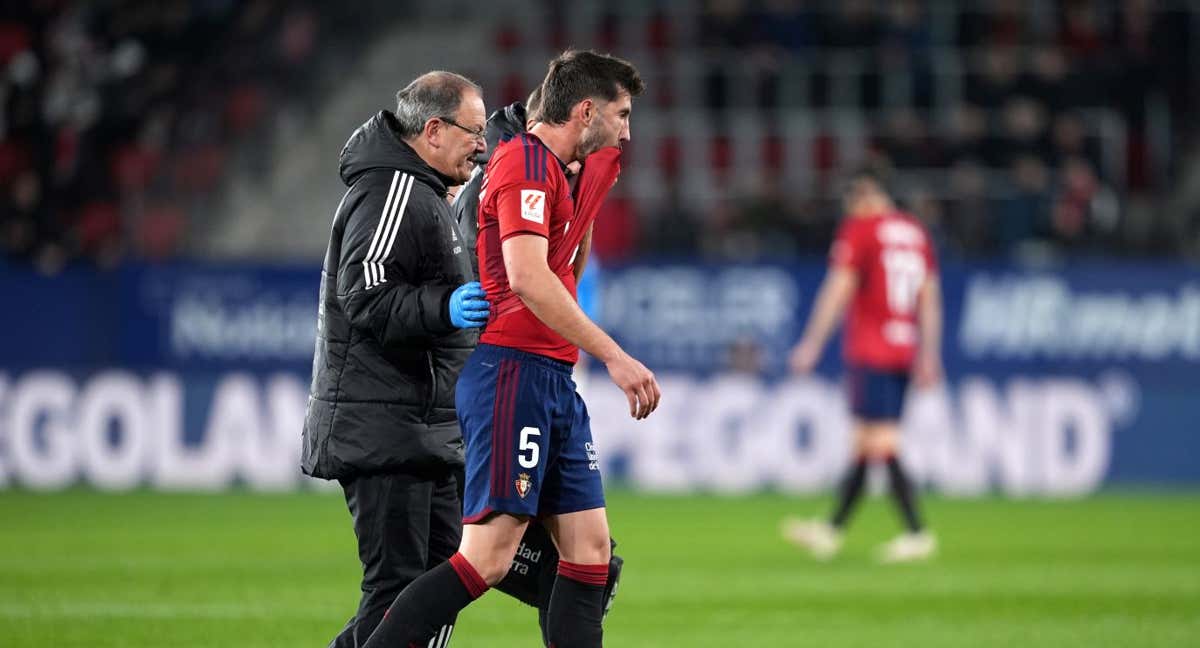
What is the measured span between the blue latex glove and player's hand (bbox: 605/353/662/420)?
0.41 meters

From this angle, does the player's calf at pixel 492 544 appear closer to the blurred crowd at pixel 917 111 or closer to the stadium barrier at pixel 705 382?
the stadium barrier at pixel 705 382

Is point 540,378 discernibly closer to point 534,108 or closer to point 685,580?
point 534,108

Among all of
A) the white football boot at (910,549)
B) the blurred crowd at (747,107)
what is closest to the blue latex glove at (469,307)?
the white football boot at (910,549)

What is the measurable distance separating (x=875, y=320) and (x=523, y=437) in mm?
6498

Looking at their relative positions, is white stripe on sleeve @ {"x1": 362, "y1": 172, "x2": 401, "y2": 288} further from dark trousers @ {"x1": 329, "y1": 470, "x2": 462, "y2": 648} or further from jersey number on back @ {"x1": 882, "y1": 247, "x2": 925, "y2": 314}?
jersey number on back @ {"x1": 882, "y1": 247, "x2": 925, "y2": 314}

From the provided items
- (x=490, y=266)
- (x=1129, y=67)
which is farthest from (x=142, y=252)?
(x=490, y=266)

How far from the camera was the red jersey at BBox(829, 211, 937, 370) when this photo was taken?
456 inches

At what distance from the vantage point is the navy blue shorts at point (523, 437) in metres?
5.43

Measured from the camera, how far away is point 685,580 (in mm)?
9977

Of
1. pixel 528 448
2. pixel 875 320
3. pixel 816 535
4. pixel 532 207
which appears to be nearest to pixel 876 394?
pixel 875 320

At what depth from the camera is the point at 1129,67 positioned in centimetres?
2092

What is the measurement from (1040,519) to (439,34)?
11.3m

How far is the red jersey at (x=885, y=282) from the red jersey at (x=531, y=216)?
6.07 metres

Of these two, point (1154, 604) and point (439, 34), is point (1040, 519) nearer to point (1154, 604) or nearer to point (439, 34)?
point (1154, 604)
